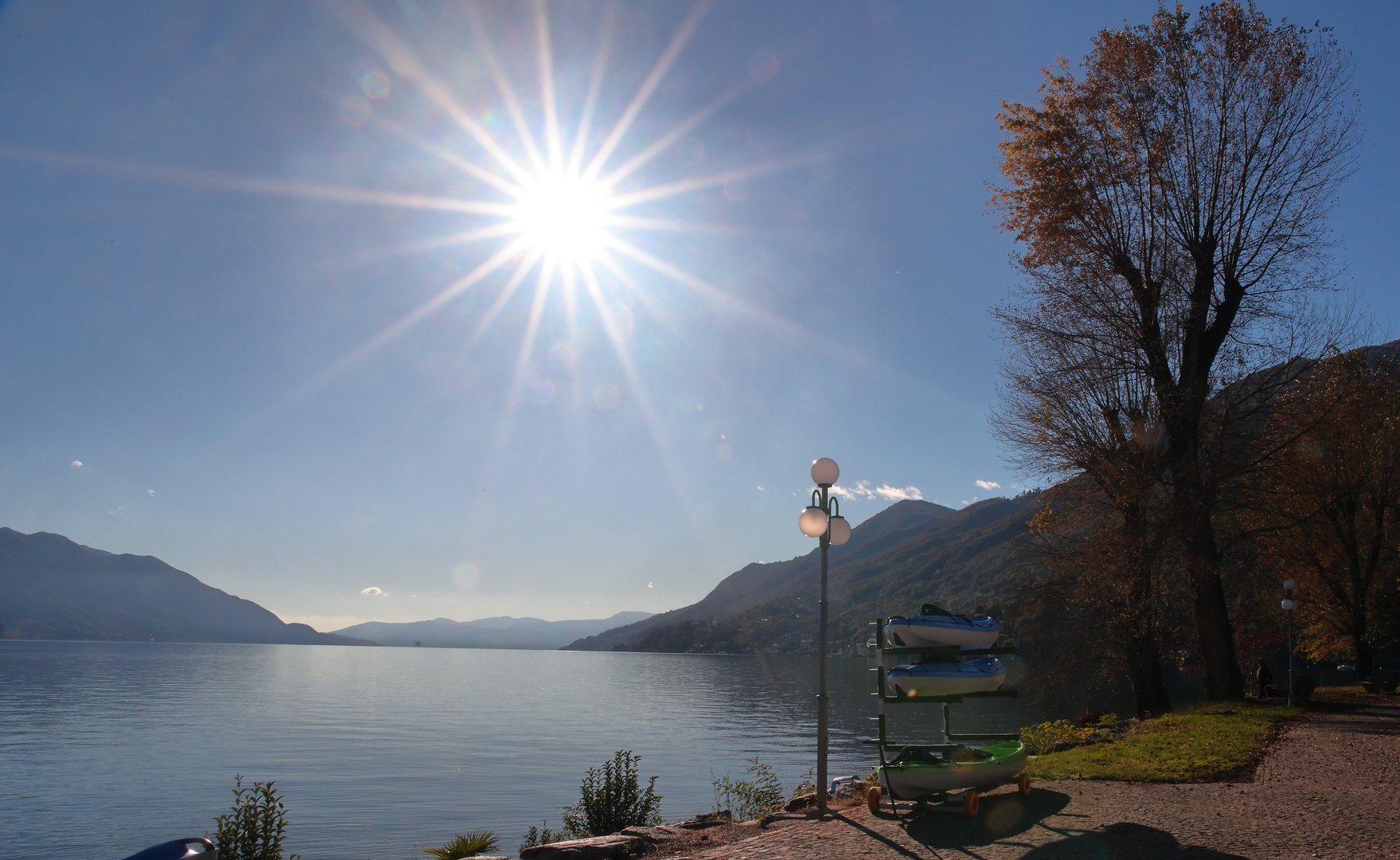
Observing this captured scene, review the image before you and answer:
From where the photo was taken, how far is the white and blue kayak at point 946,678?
35.5ft

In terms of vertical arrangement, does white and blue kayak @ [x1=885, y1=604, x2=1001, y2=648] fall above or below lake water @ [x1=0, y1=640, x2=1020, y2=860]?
above

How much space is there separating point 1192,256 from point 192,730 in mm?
57621

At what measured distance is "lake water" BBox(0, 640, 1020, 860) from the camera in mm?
22797

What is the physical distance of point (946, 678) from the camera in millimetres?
10789

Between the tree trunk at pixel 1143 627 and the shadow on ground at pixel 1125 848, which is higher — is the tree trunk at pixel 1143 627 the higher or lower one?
the higher one

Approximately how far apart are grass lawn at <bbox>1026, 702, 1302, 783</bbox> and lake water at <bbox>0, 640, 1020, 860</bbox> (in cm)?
1068

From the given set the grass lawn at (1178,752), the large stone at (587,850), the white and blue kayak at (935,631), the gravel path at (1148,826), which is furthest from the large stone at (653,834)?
the grass lawn at (1178,752)

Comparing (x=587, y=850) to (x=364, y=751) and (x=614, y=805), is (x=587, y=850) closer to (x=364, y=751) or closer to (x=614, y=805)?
(x=614, y=805)

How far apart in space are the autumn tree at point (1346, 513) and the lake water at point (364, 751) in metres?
19.1

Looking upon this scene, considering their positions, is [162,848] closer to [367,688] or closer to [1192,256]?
[1192,256]

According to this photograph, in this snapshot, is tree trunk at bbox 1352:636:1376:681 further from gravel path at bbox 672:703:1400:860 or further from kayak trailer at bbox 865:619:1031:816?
kayak trailer at bbox 865:619:1031:816

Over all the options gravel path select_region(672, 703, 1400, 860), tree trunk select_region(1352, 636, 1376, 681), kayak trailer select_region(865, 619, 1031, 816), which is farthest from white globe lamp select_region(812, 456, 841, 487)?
tree trunk select_region(1352, 636, 1376, 681)

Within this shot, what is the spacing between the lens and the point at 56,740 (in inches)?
1618

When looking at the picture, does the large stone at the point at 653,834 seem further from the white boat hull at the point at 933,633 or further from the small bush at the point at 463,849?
the white boat hull at the point at 933,633
